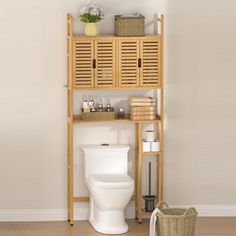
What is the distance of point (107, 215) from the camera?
636 centimetres

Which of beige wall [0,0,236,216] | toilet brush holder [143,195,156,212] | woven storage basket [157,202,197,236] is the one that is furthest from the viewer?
toilet brush holder [143,195,156,212]

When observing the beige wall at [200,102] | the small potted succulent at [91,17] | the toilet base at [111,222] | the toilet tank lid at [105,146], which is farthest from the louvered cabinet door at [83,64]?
the toilet base at [111,222]

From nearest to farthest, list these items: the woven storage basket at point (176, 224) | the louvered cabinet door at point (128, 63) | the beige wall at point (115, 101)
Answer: the woven storage basket at point (176, 224) < the louvered cabinet door at point (128, 63) < the beige wall at point (115, 101)

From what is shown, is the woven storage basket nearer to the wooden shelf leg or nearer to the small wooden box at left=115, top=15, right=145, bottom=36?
the wooden shelf leg

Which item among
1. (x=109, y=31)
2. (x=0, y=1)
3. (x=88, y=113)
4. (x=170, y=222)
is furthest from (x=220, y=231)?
(x=0, y=1)

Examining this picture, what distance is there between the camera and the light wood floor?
635 cm

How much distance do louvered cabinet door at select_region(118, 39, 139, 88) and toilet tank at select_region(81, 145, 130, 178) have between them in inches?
23.9

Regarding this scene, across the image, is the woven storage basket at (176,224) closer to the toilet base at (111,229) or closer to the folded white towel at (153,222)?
the folded white towel at (153,222)

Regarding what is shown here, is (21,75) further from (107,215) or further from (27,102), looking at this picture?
(107,215)

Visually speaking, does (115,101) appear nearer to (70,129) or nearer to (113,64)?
(113,64)

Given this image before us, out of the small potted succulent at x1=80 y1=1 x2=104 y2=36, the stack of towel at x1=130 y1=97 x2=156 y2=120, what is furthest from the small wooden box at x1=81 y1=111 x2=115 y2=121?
the small potted succulent at x1=80 y1=1 x2=104 y2=36

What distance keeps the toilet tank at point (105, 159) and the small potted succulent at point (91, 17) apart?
1.05m

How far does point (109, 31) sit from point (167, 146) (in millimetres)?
1196

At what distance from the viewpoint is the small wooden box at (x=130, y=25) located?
21.1 ft
